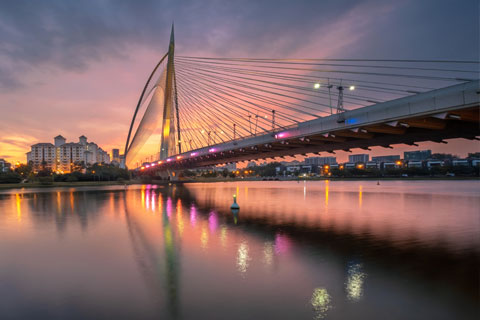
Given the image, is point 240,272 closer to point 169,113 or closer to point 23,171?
point 169,113

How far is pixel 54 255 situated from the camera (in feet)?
42.1

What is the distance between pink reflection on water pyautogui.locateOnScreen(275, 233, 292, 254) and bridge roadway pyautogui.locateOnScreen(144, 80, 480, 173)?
880cm

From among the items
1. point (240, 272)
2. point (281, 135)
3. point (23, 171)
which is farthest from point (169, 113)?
point (23, 171)

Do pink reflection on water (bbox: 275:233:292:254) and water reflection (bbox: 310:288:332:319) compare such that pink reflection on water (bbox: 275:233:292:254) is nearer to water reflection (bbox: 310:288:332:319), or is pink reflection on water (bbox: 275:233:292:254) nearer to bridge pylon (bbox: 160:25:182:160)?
water reflection (bbox: 310:288:332:319)

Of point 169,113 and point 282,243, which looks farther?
point 169,113

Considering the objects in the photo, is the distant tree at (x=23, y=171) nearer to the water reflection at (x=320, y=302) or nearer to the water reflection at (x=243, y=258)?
the water reflection at (x=243, y=258)

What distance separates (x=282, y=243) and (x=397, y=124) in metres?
9.78

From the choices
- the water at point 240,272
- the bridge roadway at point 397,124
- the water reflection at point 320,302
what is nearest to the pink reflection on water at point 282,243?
the water at point 240,272

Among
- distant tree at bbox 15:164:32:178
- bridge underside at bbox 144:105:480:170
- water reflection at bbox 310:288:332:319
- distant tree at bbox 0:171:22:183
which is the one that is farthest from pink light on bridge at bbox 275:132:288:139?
distant tree at bbox 15:164:32:178

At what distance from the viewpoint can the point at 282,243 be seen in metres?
14.8

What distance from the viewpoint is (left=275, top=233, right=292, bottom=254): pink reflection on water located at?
13.2m

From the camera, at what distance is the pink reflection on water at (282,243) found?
521 inches

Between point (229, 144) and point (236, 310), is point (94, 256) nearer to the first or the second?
point (236, 310)

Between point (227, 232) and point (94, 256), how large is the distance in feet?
24.0
